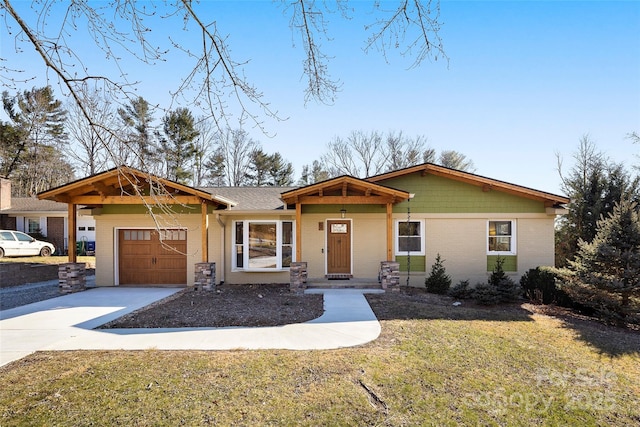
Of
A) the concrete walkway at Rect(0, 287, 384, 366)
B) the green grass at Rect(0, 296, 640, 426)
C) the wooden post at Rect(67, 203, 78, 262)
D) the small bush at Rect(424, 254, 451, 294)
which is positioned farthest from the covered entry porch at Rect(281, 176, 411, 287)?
the wooden post at Rect(67, 203, 78, 262)

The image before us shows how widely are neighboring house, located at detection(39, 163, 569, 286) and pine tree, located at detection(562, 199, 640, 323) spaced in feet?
10.9

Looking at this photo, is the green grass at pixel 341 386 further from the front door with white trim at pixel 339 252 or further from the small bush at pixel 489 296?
the front door with white trim at pixel 339 252

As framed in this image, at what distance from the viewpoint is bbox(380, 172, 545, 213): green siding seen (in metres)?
11.8

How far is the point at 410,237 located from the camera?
11992mm

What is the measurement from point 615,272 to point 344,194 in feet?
23.1

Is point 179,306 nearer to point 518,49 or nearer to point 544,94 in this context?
point 518,49

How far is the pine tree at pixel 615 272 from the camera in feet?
25.7

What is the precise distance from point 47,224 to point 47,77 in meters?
22.5

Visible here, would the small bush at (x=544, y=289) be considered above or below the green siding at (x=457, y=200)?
below

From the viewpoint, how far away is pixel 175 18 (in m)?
3.54

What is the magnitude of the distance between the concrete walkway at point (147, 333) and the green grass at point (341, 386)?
0.38m

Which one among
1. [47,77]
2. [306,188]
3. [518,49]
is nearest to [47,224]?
[306,188]

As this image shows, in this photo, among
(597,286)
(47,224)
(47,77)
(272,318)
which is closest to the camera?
(47,77)

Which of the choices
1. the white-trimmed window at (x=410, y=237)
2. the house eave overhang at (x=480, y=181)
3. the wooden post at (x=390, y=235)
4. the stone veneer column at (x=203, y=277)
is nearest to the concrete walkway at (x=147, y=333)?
the stone veneer column at (x=203, y=277)
